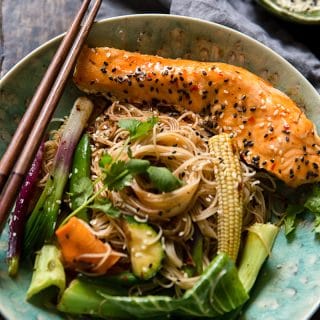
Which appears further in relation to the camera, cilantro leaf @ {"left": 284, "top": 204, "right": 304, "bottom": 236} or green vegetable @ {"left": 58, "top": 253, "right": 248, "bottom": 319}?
cilantro leaf @ {"left": 284, "top": 204, "right": 304, "bottom": 236}

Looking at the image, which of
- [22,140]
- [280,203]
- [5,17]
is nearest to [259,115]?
[280,203]

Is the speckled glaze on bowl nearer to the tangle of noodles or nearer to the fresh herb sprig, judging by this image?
the tangle of noodles

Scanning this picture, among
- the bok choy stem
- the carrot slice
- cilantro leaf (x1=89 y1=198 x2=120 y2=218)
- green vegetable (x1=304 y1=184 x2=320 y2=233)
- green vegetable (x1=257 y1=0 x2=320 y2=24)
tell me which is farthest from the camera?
green vegetable (x1=257 y1=0 x2=320 y2=24)

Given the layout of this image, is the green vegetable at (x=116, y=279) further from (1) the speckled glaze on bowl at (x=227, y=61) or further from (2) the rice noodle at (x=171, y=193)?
(1) the speckled glaze on bowl at (x=227, y=61)

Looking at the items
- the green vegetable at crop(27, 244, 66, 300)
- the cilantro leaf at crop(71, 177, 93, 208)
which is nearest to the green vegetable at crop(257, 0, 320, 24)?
the cilantro leaf at crop(71, 177, 93, 208)

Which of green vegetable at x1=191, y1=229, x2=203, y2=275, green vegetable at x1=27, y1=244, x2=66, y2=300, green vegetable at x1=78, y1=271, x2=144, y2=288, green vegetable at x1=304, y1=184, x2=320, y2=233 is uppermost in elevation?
green vegetable at x1=304, y1=184, x2=320, y2=233

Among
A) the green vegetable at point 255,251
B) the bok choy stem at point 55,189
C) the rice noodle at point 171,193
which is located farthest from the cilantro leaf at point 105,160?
the green vegetable at point 255,251
